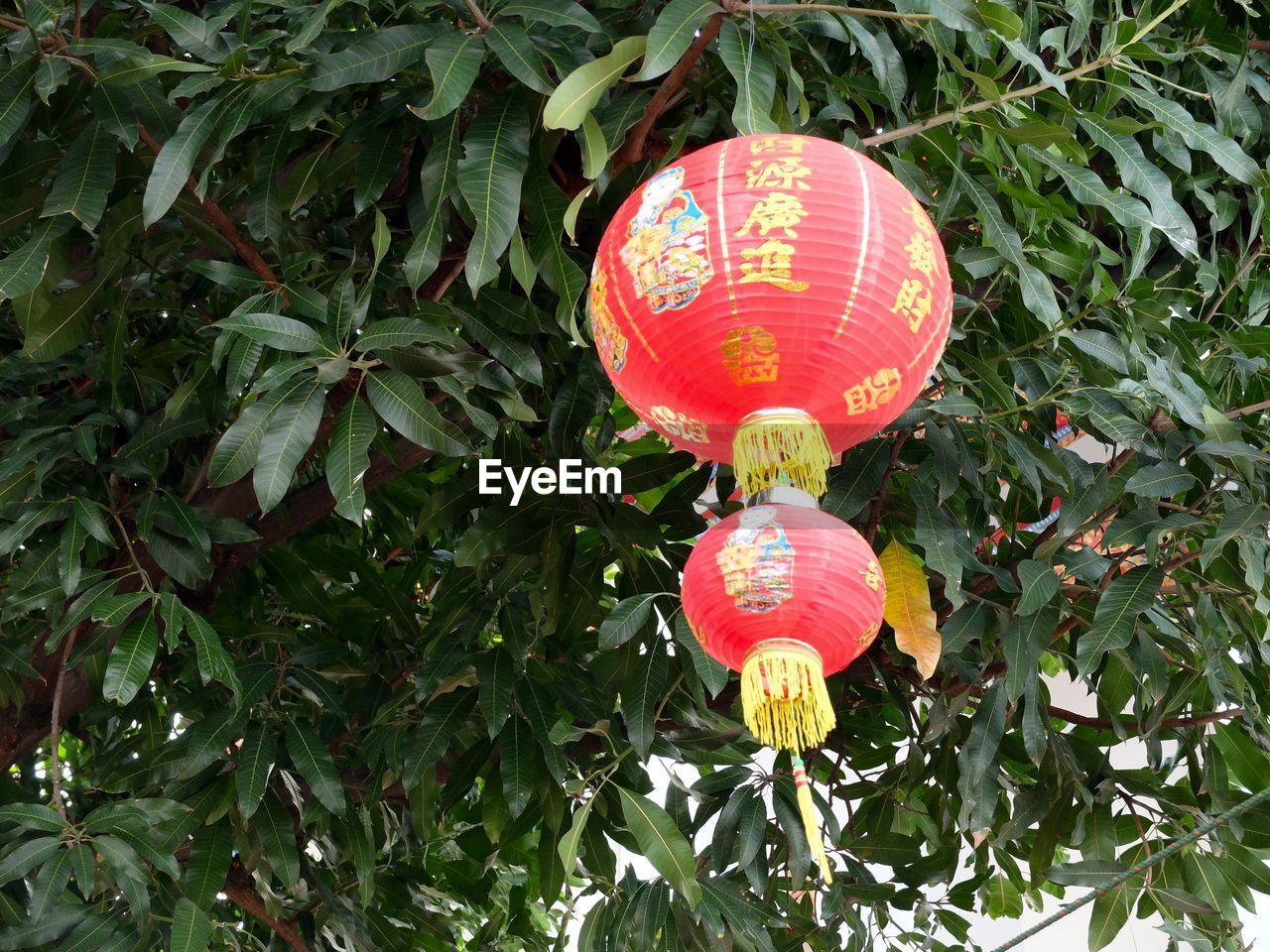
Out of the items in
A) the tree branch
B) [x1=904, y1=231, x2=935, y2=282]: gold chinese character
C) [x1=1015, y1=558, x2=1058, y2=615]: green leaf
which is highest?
[x1=904, y1=231, x2=935, y2=282]: gold chinese character

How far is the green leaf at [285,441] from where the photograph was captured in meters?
1.59

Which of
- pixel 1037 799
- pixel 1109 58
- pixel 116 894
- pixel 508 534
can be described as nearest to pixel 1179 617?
A: pixel 1037 799

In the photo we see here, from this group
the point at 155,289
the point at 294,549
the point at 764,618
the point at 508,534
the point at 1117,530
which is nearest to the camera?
the point at 764,618

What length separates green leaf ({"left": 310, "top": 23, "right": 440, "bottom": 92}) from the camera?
1648 mm

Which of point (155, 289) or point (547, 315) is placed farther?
point (155, 289)

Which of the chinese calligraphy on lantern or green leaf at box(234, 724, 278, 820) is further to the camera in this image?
green leaf at box(234, 724, 278, 820)

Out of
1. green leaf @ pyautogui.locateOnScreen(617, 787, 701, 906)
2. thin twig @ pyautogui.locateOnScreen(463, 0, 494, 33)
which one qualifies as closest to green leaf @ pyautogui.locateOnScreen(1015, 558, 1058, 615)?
Result: green leaf @ pyautogui.locateOnScreen(617, 787, 701, 906)

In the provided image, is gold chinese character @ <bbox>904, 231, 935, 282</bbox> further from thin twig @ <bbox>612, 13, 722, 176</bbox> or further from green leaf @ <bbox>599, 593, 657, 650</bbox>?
green leaf @ <bbox>599, 593, 657, 650</bbox>

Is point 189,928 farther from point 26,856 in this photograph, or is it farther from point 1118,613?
point 1118,613

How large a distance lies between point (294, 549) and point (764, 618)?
4.86 ft

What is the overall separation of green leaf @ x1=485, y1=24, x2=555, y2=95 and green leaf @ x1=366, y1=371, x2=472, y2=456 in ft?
1.26

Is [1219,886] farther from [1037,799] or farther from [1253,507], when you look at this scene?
[1253,507]

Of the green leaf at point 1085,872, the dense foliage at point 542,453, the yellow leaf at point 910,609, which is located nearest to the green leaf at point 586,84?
the dense foliage at point 542,453

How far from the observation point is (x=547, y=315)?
198 cm
